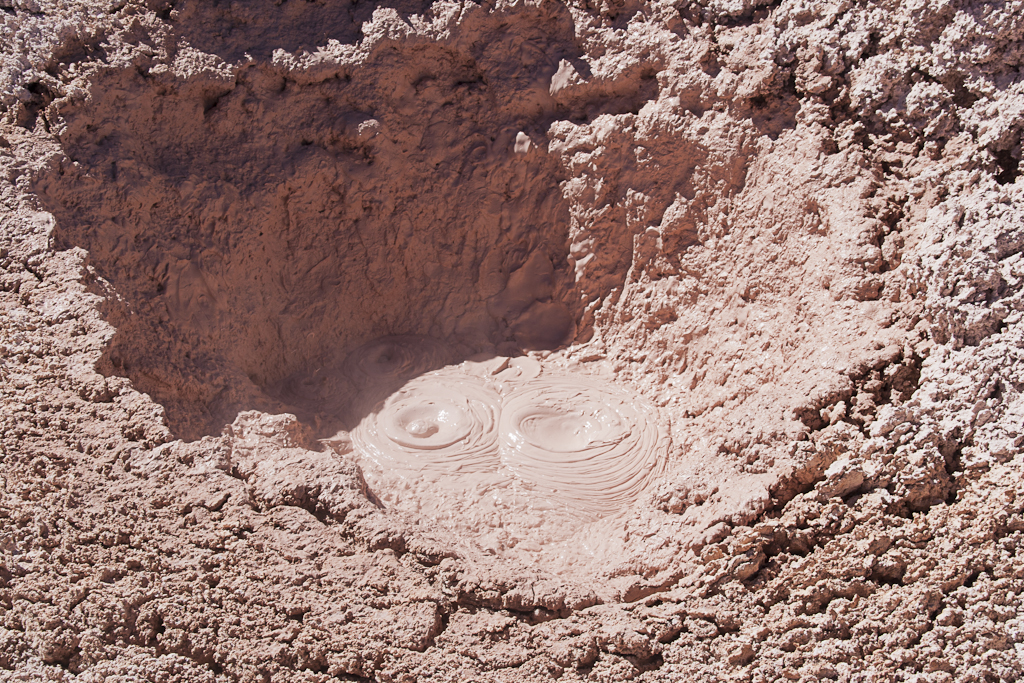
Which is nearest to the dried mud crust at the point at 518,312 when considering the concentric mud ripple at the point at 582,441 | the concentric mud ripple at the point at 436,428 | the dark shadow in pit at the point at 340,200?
the dark shadow in pit at the point at 340,200

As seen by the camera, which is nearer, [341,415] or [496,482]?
[496,482]

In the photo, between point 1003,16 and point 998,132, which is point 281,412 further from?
point 1003,16

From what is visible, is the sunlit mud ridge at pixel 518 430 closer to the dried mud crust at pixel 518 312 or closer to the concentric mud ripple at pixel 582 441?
the concentric mud ripple at pixel 582 441

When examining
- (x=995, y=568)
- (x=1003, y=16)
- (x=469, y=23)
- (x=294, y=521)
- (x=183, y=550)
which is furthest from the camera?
(x=469, y=23)

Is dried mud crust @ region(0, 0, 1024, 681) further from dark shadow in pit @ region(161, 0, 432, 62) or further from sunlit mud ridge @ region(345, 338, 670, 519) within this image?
sunlit mud ridge @ region(345, 338, 670, 519)

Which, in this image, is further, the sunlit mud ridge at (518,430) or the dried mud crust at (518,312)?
the sunlit mud ridge at (518,430)

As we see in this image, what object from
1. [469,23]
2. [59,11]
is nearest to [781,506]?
[469,23]

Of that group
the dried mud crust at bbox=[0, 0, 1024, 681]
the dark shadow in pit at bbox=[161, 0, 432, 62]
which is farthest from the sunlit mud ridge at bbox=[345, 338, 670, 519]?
the dark shadow in pit at bbox=[161, 0, 432, 62]
